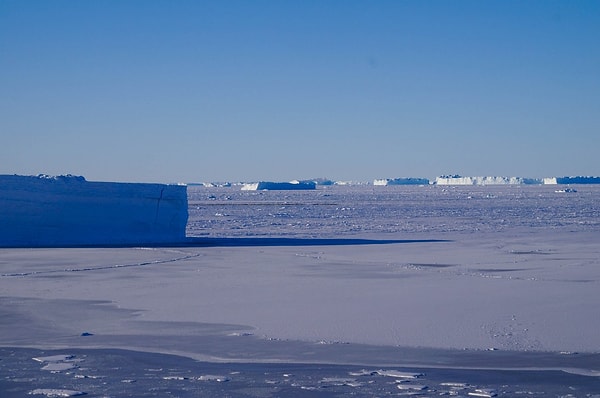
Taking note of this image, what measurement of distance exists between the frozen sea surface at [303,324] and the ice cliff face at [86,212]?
4440 mm

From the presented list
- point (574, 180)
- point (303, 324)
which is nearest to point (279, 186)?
point (574, 180)

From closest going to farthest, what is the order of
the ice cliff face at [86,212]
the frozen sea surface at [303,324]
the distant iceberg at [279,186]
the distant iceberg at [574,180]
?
the frozen sea surface at [303,324] < the ice cliff face at [86,212] < the distant iceberg at [279,186] < the distant iceberg at [574,180]

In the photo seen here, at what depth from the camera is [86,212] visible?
2166cm

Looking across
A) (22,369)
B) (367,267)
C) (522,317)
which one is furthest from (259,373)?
(367,267)

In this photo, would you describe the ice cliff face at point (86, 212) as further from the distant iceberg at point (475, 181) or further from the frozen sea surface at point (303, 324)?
the distant iceberg at point (475, 181)

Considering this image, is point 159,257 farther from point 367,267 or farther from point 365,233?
point 365,233

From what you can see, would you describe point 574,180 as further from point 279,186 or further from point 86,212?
point 86,212

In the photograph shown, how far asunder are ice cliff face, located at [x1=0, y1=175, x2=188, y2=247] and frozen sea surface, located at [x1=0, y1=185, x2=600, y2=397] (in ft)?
14.6

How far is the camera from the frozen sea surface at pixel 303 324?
622 centimetres

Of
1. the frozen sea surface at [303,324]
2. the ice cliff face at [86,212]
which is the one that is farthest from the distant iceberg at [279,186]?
the frozen sea surface at [303,324]

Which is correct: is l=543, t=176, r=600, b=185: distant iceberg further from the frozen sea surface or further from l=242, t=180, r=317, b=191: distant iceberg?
the frozen sea surface

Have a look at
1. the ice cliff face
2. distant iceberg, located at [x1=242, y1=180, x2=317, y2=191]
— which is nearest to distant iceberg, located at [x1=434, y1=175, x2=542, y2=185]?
distant iceberg, located at [x1=242, y1=180, x2=317, y2=191]

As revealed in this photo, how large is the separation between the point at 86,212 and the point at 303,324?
14.3 meters

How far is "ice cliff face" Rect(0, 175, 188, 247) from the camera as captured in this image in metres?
20.8
